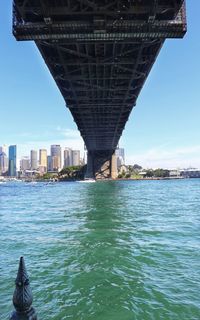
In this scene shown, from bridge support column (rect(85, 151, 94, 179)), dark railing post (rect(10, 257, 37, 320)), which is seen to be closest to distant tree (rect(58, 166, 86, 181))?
bridge support column (rect(85, 151, 94, 179))

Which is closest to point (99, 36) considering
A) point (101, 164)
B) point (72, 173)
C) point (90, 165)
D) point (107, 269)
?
point (107, 269)

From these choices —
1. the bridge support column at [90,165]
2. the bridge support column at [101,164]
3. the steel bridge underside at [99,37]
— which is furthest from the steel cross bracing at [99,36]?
the bridge support column at [90,165]

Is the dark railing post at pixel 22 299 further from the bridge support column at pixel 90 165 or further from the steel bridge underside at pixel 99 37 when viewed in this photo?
the bridge support column at pixel 90 165

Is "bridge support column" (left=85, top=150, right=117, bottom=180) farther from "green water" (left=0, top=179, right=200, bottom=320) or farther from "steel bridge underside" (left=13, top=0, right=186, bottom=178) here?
"green water" (left=0, top=179, right=200, bottom=320)

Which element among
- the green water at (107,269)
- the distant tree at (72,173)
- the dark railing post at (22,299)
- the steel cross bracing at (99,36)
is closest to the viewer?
the dark railing post at (22,299)

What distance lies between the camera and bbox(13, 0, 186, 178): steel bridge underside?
819 inches

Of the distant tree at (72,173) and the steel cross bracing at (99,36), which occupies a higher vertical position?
the steel cross bracing at (99,36)

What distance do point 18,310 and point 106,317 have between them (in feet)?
12.2

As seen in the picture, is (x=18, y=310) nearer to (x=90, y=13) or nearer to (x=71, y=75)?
(x=90, y=13)

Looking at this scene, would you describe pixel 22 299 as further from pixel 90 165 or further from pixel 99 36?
pixel 90 165

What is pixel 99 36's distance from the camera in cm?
2205

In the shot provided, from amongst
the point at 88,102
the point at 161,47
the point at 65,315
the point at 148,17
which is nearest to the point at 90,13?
the point at 148,17

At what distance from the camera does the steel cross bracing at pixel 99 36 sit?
68.2ft

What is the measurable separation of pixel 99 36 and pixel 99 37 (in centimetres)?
8
